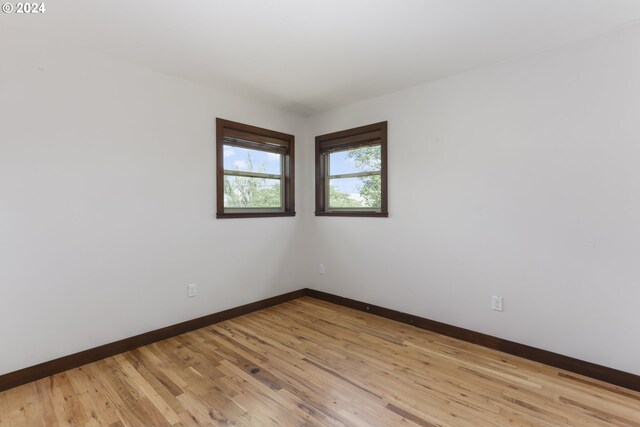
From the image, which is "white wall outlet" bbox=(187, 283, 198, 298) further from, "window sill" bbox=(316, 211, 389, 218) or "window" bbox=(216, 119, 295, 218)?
"window sill" bbox=(316, 211, 389, 218)

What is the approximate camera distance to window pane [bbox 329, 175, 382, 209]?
355 centimetres

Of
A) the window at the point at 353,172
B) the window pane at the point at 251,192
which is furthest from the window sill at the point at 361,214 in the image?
the window pane at the point at 251,192

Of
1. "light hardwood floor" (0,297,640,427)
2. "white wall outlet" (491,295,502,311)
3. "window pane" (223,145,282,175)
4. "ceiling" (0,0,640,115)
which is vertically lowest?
"light hardwood floor" (0,297,640,427)

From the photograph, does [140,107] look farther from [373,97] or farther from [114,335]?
[373,97]

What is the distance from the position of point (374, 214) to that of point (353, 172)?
646mm

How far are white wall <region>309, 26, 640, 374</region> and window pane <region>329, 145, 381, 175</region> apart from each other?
288 millimetres

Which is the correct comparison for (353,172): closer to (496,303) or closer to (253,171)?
(253,171)

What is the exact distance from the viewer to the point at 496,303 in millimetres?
2619

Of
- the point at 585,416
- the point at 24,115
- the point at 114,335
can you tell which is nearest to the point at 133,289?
the point at 114,335

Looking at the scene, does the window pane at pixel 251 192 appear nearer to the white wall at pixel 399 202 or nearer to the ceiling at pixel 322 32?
the white wall at pixel 399 202

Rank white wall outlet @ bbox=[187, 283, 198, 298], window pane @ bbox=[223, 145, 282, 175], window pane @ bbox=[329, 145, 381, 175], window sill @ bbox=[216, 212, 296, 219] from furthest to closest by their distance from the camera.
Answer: window pane @ bbox=[329, 145, 381, 175]
window pane @ bbox=[223, 145, 282, 175]
window sill @ bbox=[216, 212, 296, 219]
white wall outlet @ bbox=[187, 283, 198, 298]

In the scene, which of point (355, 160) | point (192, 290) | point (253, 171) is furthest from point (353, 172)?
point (192, 290)

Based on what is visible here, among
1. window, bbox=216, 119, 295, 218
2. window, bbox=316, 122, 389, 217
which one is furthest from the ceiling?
window, bbox=316, 122, 389, 217

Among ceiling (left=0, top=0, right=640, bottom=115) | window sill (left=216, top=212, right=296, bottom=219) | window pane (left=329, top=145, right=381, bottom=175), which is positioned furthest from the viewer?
window pane (left=329, top=145, right=381, bottom=175)
